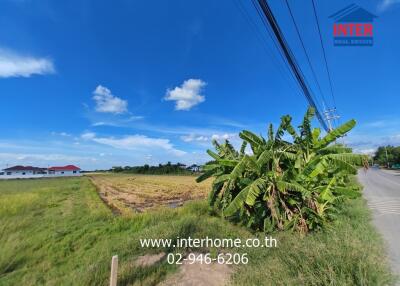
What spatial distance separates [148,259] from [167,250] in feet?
1.96

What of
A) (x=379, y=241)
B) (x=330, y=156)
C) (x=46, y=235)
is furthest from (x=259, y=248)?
(x=46, y=235)

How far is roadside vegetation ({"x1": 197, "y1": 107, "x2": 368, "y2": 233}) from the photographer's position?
6105 mm

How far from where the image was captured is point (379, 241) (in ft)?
17.1

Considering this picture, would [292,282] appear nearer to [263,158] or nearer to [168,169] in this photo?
[263,158]

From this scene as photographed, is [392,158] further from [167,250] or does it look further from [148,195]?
[167,250]

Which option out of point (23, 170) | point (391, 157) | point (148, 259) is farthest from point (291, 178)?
point (23, 170)

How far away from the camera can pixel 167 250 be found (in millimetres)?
5863

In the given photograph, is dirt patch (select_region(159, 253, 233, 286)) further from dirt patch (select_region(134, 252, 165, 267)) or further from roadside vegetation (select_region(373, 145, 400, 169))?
roadside vegetation (select_region(373, 145, 400, 169))

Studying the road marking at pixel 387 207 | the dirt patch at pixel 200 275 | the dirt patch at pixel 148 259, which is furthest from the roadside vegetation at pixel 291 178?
the road marking at pixel 387 207

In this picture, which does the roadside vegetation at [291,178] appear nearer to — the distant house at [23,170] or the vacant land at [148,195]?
the vacant land at [148,195]

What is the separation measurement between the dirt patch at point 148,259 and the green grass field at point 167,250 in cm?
17

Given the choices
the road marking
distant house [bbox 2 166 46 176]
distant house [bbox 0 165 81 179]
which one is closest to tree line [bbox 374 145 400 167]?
the road marking

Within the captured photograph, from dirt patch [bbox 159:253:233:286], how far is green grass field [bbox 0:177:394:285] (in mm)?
212

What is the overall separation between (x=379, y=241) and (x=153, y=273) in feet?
15.8
